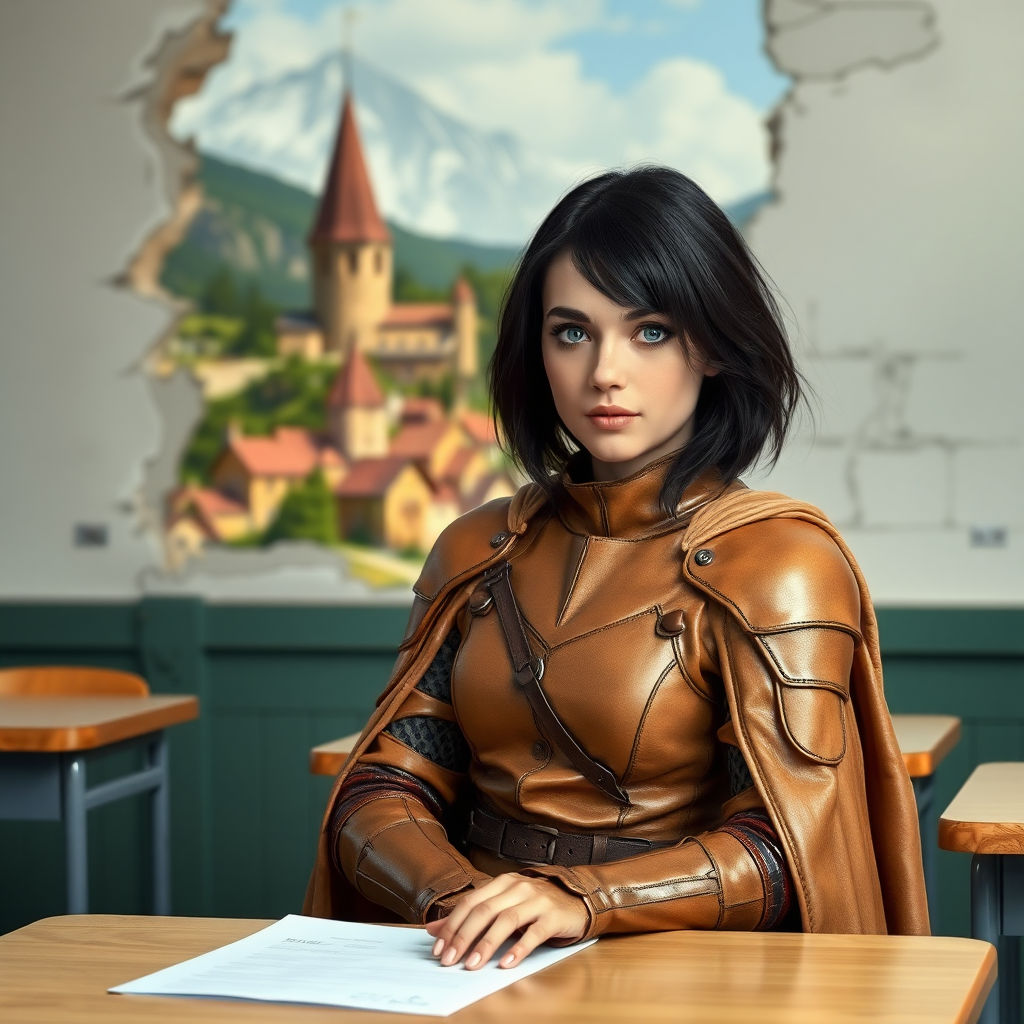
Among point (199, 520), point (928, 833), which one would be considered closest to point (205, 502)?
point (199, 520)

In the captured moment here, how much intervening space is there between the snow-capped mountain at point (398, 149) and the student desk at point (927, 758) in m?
1.78

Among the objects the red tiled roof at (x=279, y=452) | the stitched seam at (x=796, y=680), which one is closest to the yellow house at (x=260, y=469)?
the red tiled roof at (x=279, y=452)

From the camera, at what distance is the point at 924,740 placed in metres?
2.60

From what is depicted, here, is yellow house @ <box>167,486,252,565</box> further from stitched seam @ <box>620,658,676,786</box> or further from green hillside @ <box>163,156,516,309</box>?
stitched seam @ <box>620,658,676,786</box>

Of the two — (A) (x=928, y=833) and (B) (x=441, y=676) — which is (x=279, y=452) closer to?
(A) (x=928, y=833)

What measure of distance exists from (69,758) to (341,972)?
→ 1.69m

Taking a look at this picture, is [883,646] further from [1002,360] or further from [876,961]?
[876,961]

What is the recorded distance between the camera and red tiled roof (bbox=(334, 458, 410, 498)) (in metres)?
3.97

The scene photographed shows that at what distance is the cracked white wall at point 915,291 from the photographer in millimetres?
3494

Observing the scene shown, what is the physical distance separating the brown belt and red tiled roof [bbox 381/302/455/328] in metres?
2.49

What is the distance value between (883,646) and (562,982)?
2529 mm

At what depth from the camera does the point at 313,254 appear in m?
4.02

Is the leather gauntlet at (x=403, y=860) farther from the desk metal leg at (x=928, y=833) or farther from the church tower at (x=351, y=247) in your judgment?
the church tower at (x=351, y=247)

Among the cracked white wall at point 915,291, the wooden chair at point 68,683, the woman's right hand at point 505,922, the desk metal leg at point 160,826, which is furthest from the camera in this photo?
the cracked white wall at point 915,291
